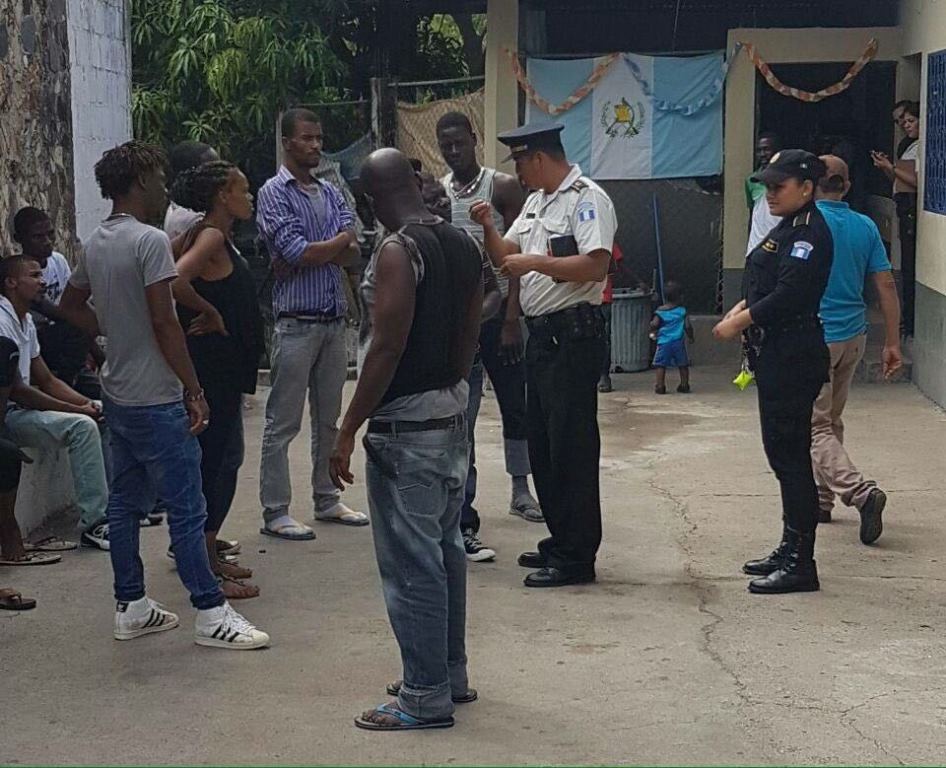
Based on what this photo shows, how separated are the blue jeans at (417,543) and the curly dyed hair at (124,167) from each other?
145 cm

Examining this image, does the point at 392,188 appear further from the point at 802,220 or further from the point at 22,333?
the point at 22,333

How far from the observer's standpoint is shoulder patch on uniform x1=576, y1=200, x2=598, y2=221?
19.8 ft

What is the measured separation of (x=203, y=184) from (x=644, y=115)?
23.5 ft

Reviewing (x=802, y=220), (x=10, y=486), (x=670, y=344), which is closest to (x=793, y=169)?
(x=802, y=220)

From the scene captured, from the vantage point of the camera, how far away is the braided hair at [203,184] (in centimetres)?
596

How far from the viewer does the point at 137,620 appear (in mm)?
5582

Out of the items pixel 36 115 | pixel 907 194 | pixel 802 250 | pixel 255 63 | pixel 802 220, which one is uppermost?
pixel 255 63

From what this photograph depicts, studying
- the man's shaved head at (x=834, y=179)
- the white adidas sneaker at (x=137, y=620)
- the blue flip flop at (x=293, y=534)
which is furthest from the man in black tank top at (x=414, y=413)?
the man's shaved head at (x=834, y=179)

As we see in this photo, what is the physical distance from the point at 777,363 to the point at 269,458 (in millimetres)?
2434

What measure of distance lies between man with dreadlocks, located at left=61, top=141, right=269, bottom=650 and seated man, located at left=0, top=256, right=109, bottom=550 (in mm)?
1356

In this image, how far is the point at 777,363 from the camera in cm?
612

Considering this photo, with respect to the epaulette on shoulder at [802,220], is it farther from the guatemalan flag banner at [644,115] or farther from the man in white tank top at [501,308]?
the guatemalan flag banner at [644,115]

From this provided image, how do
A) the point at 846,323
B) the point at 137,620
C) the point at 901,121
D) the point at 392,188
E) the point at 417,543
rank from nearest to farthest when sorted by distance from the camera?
the point at 417,543 < the point at 392,188 < the point at 137,620 < the point at 846,323 < the point at 901,121

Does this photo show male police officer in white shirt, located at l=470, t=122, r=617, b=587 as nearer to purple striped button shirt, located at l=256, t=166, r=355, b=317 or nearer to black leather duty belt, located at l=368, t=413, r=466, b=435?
purple striped button shirt, located at l=256, t=166, r=355, b=317
